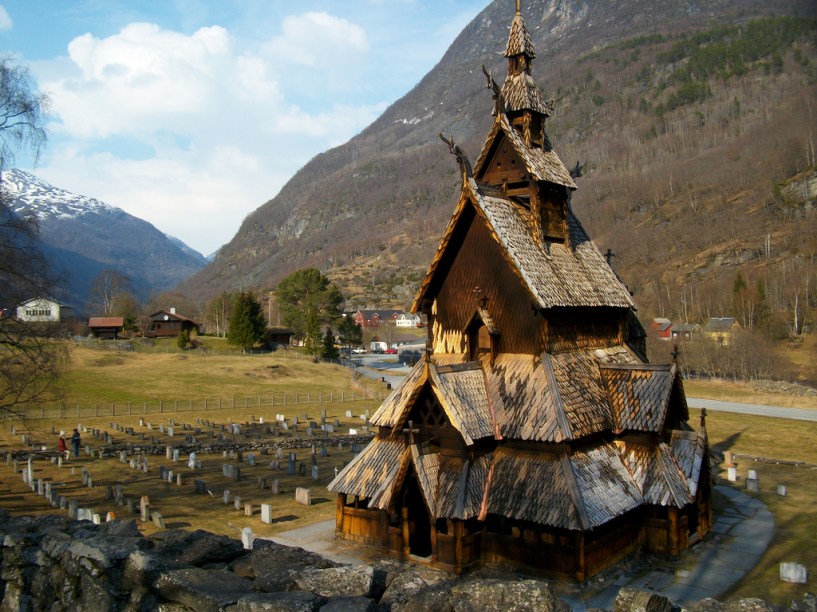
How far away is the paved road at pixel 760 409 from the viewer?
52.1 m

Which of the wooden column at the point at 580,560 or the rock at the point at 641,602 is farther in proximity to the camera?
the wooden column at the point at 580,560

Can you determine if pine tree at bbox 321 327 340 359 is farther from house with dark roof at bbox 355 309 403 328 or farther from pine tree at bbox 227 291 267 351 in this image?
house with dark roof at bbox 355 309 403 328

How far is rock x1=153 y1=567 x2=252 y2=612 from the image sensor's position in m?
5.85

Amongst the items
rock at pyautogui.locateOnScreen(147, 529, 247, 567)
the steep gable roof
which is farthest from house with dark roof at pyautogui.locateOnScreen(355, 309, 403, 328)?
rock at pyautogui.locateOnScreen(147, 529, 247, 567)

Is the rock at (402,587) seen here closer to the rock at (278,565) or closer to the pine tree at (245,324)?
the rock at (278,565)

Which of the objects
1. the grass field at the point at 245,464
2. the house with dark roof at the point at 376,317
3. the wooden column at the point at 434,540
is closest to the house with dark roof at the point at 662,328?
the grass field at the point at 245,464

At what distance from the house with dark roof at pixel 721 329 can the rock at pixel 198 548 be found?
8100 centimetres

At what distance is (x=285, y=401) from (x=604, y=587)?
158ft

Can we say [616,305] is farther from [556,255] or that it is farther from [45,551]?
[45,551]

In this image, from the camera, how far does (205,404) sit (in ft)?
191

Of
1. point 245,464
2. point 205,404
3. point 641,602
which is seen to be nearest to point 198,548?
point 641,602

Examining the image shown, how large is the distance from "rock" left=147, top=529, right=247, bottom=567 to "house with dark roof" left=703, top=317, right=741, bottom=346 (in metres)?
81.0

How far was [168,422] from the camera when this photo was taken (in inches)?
1978

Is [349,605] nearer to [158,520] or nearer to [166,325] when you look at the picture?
[158,520]
